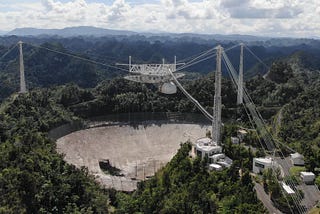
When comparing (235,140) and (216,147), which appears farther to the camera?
(235,140)

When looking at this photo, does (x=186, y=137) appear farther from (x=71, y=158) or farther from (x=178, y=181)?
(x=178, y=181)

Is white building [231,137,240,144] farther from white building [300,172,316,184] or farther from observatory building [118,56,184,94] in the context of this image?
white building [300,172,316,184]

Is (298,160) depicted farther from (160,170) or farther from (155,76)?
Answer: (155,76)

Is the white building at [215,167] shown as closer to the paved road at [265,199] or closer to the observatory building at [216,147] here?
the observatory building at [216,147]

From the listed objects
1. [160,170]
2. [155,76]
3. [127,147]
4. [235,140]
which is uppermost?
[155,76]

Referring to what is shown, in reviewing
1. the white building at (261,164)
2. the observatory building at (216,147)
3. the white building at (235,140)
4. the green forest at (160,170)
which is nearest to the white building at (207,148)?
the observatory building at (216,147)

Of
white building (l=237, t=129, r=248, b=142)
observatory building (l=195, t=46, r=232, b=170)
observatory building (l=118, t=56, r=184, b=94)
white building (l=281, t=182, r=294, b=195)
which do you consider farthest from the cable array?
observatory building (l=118, t=56, r=184, b=94)

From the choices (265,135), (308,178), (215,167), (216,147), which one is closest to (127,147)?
(216,147)
